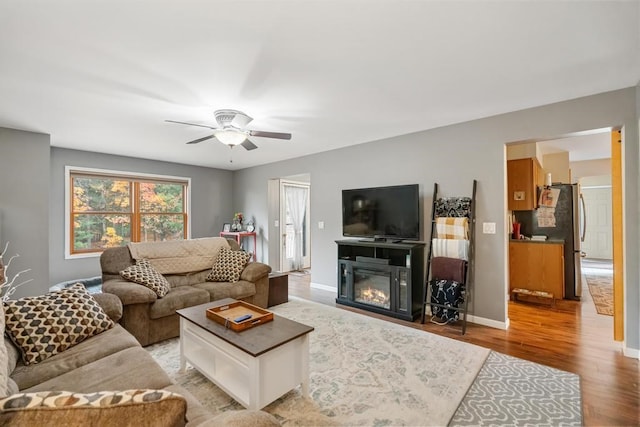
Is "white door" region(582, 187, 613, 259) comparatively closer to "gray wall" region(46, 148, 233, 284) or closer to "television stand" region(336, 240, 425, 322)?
"television stand" region(336, 240, 425, 322)

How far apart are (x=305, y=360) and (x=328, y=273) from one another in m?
2.93

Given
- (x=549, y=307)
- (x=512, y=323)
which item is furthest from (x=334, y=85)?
(x=549, y=307)

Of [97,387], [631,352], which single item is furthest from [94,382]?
[631,352]

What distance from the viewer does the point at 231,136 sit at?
289cm

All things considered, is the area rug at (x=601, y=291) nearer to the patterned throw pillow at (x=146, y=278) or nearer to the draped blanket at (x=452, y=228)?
the draped blanket at (x=452, y=228)

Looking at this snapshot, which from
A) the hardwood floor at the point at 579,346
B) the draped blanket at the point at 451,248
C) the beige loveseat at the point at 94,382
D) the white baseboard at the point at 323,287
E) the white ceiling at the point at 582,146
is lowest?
the hardwood floor at the point at 579,346

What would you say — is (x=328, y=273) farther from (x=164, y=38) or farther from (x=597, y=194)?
(x=597, y=194)

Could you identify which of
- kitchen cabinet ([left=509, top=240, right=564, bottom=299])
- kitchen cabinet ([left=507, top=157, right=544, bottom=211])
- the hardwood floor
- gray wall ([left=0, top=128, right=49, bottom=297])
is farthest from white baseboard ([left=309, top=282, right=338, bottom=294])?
gray wall ([left=0, top=128, right=49, bottom=297])

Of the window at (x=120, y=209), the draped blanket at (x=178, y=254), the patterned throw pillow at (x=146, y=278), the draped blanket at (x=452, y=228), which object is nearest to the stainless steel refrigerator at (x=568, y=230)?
the draped blanket at (x=452, y=228)

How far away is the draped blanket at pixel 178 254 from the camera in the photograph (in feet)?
11.6

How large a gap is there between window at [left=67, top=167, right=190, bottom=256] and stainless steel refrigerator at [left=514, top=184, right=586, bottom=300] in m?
6.54

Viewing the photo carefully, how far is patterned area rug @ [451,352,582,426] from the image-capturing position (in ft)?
5.90

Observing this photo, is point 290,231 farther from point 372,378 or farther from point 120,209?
point 372,378

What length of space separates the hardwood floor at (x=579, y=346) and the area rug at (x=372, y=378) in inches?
16.2
